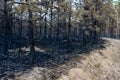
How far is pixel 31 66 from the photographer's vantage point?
42.0ft

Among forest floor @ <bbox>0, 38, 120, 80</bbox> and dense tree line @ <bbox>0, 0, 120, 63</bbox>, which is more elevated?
dense tree line @ <bbox>0, 0, 120, 63</bbox>

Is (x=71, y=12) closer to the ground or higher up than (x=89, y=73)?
higher up

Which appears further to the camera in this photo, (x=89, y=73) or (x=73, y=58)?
(x=73, y=58)

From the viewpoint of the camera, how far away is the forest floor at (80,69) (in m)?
11.6

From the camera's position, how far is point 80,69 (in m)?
15.4

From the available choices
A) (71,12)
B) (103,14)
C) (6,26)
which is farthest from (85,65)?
(103,14)

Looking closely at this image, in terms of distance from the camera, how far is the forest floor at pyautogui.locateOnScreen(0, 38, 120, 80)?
11.6m

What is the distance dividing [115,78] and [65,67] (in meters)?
5.14

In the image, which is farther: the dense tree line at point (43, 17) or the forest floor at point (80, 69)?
the dense tree line at point (43, 17)

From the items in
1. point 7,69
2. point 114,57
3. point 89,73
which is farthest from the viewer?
point 114,57

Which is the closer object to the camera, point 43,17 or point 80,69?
point 43,17

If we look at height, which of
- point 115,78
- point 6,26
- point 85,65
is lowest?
point 115,78

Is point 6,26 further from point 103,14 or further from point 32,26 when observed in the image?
point 103,14

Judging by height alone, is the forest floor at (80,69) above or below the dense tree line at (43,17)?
below
